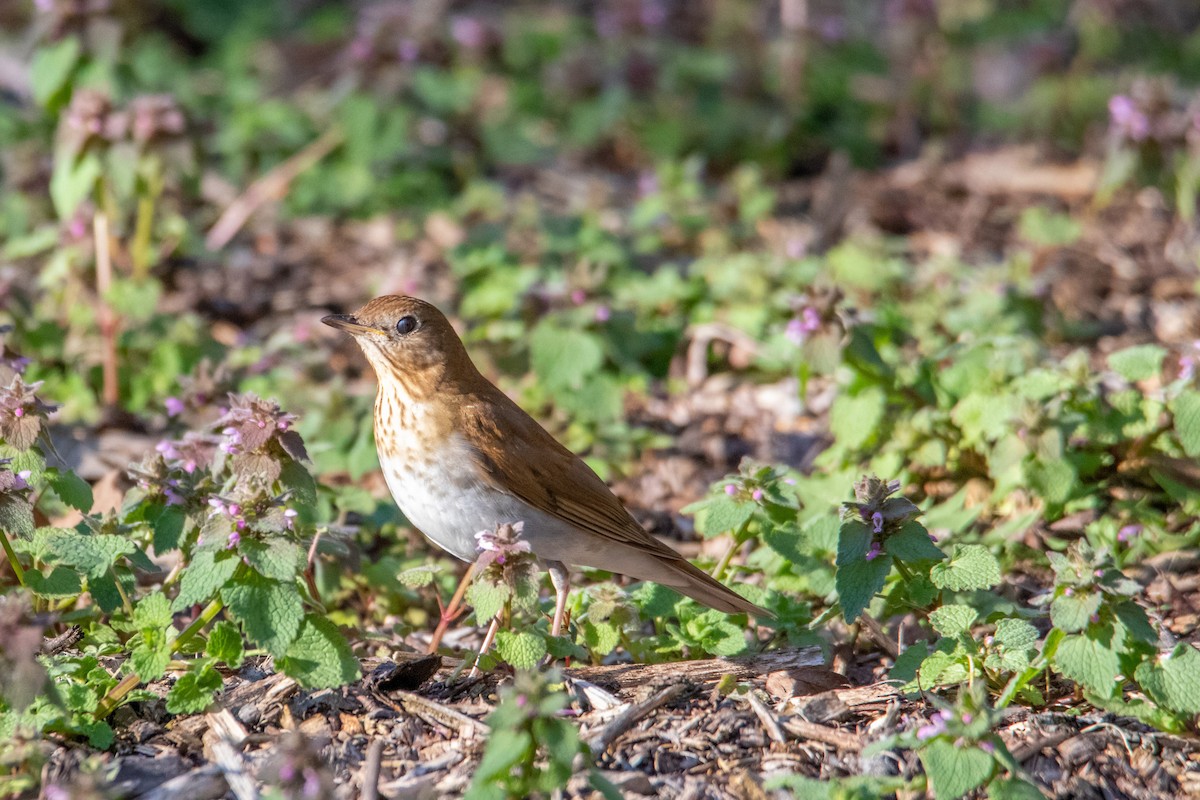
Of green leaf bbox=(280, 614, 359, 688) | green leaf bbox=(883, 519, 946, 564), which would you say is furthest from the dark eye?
green leaf bbox=(883, 519, 946, 564)

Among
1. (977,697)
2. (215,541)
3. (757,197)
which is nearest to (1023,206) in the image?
(757,197)

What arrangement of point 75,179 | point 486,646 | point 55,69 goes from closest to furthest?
1. point 486,646
2. point 75,179
3. point 55,69

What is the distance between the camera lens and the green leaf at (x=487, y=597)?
376 centimetres

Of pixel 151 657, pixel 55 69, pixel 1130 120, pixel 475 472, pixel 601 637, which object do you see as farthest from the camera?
pixel 1130 120

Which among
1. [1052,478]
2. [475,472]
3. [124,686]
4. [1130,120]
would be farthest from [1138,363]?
[124,686]

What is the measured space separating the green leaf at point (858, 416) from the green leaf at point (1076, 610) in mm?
1657

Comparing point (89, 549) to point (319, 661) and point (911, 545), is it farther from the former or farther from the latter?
point (911, 545)

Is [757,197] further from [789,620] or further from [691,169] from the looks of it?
[789,620]

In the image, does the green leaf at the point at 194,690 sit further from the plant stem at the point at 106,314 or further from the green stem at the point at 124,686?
the plant stem at the point at 106,314

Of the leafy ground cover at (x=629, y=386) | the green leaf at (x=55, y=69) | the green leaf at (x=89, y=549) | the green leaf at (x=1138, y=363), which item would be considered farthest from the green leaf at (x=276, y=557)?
the green leaf at (x=55, y=69)

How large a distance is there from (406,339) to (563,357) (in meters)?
1.46

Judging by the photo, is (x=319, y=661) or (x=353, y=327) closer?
Answer: (x=319, y=661)

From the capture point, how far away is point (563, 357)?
620 centimetres

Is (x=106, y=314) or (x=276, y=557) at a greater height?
(x=276, y=557)
